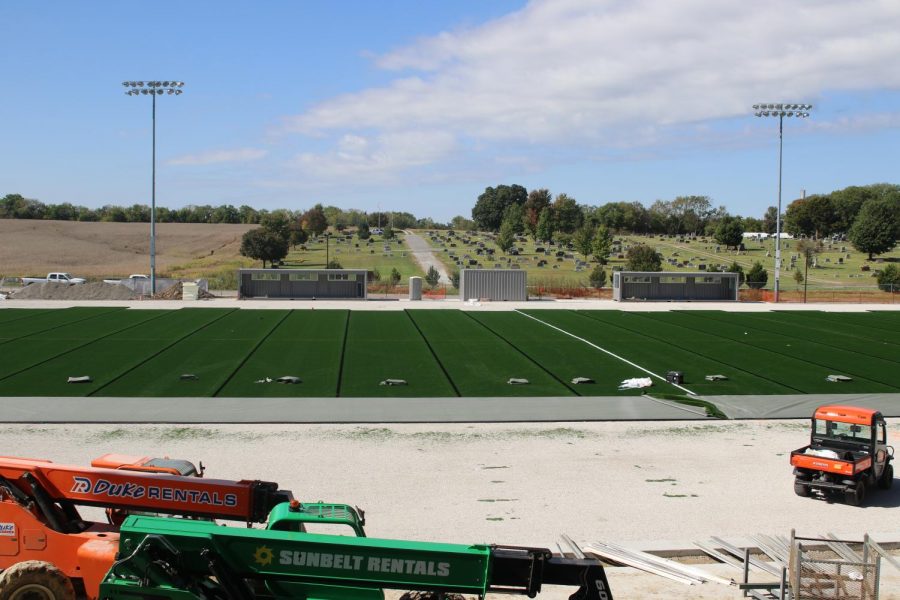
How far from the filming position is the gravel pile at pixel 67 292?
54.9m

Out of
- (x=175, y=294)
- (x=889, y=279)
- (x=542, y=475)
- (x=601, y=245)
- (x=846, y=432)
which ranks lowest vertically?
(x=542, y=475)

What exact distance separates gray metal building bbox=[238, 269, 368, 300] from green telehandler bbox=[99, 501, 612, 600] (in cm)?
4846

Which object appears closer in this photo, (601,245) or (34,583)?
(34,583)

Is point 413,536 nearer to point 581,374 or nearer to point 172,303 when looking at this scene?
point 581,374

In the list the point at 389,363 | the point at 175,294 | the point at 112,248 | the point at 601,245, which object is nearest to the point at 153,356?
the point at 389,363

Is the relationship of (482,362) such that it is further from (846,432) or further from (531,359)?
(846,432)

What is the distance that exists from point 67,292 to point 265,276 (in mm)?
12709

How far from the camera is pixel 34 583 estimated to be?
8.97 meters

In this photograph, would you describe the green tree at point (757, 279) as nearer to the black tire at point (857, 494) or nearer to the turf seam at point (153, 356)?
the turf seam at point (153, 356)

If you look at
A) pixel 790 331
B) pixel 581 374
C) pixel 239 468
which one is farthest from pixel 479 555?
pixel 790 331

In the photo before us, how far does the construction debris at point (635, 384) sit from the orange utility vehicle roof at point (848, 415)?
939 centimetres

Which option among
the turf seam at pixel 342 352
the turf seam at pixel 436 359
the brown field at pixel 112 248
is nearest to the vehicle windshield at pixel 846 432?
the turf seam at pixel 436 359

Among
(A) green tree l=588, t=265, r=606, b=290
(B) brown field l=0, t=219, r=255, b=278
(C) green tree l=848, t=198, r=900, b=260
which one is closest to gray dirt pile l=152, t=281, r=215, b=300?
(B) brown field l=0, t=219, r=255, b=278

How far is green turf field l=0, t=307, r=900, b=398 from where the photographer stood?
83.8 ft
